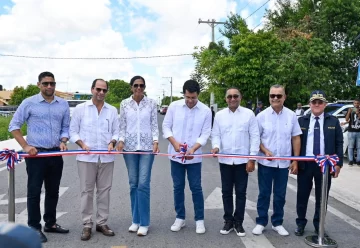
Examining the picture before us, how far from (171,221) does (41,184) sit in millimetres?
1889

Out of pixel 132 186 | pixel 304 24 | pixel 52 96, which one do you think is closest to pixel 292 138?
pixel 132 186

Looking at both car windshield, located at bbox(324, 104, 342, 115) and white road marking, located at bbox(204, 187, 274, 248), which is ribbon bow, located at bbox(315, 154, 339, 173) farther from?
car windshield, located at bbox(324, 104, 342, 115)

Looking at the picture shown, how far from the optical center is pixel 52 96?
4824 millimetres

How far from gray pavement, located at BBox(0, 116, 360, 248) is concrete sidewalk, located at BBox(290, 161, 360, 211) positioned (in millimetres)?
134

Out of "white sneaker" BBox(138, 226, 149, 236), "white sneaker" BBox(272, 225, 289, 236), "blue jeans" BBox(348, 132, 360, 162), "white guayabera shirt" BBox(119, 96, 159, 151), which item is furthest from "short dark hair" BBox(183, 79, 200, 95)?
"blue jeans" BBox(348, 132, 360, 162)

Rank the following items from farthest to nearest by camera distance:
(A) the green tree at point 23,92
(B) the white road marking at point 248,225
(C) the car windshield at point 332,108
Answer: (A) the green tree at point 23,92 < (C) the car windshield at point 332,108 < (B) the white road marking at point 248,225

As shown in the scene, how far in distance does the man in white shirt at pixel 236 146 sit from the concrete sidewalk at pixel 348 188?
8.50ft

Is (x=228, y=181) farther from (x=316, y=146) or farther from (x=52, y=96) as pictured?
(x=52, y=96)

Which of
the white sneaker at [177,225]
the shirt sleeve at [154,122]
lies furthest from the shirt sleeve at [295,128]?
the white sneaker at [177,225]

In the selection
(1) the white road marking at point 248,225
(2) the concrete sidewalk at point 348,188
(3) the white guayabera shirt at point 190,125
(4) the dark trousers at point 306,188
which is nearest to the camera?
(1) the white road marking at point 248,225

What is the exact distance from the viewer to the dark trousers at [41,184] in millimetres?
4664

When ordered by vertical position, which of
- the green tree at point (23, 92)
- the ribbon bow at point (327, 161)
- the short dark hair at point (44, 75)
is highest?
the green tree at point (23, 92)

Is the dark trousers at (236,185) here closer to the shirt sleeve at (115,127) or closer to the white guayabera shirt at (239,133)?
the white guayabera shirt at (239,133)

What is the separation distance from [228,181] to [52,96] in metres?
2.53
